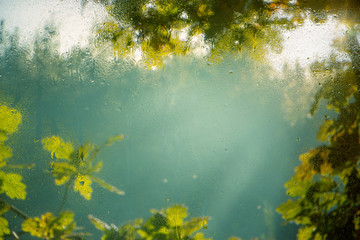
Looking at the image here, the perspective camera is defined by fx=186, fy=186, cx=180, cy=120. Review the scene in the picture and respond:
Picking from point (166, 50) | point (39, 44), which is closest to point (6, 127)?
point (39, 44)

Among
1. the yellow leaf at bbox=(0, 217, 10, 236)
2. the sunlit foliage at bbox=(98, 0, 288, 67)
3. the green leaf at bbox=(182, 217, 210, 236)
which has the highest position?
the sunlit foliage at bbox=(98, 0, 288, 67)

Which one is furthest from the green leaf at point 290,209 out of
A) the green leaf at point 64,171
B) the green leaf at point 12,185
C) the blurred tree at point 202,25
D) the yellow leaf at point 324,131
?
the green leaf at point 12,185

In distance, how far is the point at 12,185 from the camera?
52 cm

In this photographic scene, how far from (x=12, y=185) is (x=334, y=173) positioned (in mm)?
1082

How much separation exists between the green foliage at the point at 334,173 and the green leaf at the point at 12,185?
2.74 feet

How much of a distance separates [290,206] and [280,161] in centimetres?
49

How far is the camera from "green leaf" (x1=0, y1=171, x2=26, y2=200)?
1.69 ft

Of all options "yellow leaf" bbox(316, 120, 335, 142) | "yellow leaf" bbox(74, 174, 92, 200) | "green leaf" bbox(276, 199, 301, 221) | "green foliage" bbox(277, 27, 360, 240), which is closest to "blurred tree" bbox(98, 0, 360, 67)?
"green foliage" bbox(277, 27, 360, 240)

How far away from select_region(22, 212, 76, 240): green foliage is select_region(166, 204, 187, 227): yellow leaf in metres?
0.30

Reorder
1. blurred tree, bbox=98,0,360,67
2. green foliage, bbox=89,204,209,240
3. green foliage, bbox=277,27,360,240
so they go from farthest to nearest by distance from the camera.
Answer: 1. blurred tree, bbox=98,0,360,67
2. green foliage, bbox=277,27,360,240
3. green foliage, bbox=89,204,209,240

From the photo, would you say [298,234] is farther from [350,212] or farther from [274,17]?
[274,17]

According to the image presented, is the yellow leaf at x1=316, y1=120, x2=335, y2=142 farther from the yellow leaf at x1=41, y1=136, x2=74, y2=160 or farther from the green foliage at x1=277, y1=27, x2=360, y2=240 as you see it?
the yellow leaf at x1=41, y1=136, x2=74, y2=160

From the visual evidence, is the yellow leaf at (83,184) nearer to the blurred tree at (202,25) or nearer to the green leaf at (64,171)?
the green leaf at (64,171)

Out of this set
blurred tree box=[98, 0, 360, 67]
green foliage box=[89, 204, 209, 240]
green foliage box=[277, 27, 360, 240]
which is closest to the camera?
green foliage box=[89, 204, 209, 240]
